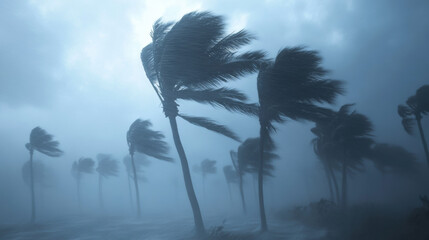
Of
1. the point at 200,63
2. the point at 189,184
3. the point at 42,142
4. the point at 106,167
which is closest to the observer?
the point at 200,63

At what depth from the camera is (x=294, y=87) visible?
386 inches

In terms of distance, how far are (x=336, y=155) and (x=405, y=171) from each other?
66.4 feet

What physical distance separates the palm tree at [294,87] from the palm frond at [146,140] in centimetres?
552

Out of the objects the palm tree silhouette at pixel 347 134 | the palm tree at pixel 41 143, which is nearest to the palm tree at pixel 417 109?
the palm tree silhouette at pixel 347 134

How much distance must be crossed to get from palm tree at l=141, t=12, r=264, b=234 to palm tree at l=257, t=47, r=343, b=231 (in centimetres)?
112

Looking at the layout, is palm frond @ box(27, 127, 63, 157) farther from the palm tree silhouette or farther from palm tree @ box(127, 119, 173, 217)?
the palm tree silhouette

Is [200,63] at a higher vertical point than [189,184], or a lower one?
higher

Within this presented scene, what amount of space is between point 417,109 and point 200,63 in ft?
61.0

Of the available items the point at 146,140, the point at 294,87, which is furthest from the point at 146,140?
the point at 294,87

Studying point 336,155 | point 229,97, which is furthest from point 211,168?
point 229,97

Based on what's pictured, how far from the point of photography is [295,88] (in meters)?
9.80

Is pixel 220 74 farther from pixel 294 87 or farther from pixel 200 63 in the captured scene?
pixel 294 87

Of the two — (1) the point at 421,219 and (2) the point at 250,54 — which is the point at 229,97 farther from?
(1) the point at 421,219

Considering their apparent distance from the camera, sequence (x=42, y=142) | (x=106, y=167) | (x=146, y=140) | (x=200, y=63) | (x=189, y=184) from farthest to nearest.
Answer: (x=106, y=167) < (x=42, y=142) < (x=146, y=140) < (x=189, y=184) < (x=200, y=63)
